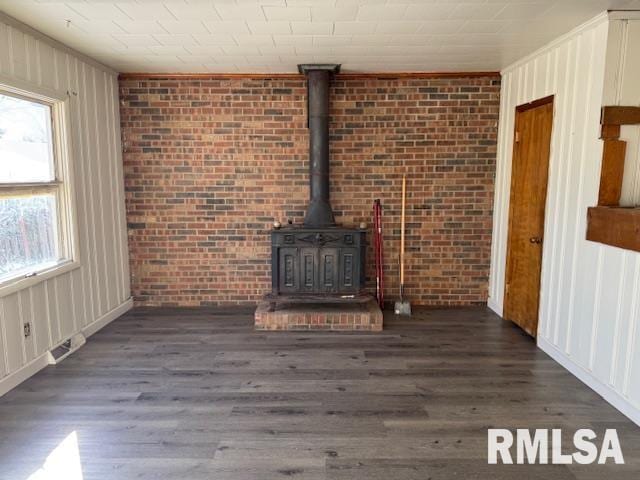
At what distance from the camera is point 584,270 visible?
10.2ft

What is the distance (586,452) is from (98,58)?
15.8 feet

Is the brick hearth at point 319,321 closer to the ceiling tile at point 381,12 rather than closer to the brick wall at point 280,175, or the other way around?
the brick wall at point 280,175

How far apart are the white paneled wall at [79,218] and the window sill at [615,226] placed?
406 centimetres

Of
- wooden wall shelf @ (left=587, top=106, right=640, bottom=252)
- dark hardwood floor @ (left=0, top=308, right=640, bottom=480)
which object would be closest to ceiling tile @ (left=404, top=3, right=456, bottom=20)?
wooden wall shelf @ (left=587, top=106, right=640, bottom=252)

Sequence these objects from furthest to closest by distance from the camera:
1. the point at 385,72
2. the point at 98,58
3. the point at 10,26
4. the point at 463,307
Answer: the point at 463,307
the point at 385,72
the point at 98,58
the point at 10,26

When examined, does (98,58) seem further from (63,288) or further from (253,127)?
(63,288)

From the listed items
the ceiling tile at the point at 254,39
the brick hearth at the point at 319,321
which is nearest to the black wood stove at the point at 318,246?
the brick hearth at the point at 319,321

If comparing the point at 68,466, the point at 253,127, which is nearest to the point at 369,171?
the point at 253,127

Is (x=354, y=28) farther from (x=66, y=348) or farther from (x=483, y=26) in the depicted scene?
(x=66, y=348)

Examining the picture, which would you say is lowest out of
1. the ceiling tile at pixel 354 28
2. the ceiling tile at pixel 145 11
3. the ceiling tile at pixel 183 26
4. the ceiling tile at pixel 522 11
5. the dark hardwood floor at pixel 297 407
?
the dark hardwood floor at pixel 297 407

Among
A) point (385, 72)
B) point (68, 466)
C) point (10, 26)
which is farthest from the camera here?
point (385, 72)

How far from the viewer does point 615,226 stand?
2707mm

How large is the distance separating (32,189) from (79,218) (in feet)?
1.99

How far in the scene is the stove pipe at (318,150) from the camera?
427cm
